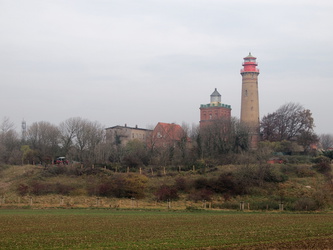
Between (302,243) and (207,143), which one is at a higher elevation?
(207,143)

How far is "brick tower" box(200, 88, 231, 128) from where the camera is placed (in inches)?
3750

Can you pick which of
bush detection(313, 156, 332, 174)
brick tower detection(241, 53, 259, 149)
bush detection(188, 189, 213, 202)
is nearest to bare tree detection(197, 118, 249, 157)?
brick tower detection(241, 53, 259, 149)

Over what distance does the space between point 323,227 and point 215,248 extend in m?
9.82

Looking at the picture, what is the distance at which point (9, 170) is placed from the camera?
69.5 metres

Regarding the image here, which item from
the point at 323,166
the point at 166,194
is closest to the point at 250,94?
the point at 323,166

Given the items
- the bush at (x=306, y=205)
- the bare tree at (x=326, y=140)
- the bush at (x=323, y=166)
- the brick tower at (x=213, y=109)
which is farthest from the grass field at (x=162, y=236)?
the bare tree at (x=326, y=140)

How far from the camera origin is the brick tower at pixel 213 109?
9525 centimetres

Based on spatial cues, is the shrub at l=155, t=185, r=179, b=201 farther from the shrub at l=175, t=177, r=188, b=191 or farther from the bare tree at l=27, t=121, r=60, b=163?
the bare tree at l=27, t=121, r=60, b=163

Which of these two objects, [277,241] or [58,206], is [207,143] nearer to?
[58,206]

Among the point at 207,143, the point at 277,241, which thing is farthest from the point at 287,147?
the point at 277,241

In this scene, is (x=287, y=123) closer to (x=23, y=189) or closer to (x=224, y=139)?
(x=224, y=139)

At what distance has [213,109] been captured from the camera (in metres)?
95.9

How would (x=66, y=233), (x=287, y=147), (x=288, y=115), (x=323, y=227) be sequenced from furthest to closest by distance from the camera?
(x=288, y=115) → (x=287, y=147) → (x=323, y=227) → (x=66, y=233)

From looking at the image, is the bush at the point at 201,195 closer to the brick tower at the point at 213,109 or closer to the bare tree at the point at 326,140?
the brick tower at the point at 213,109
